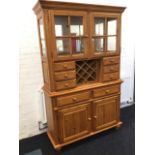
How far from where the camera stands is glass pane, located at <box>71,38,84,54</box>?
5.74 ft

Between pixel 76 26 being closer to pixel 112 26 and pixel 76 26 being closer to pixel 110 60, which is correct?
pixel 112 26

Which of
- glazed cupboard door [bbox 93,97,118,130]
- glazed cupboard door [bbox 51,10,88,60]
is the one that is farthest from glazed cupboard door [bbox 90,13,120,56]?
glazed cupboard door [bbox 93,97,118,130]

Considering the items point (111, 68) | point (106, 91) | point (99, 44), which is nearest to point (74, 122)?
point (106, 91)

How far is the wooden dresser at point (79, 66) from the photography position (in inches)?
64.3

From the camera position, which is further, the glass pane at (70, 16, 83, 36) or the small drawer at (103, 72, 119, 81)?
the small drawer at (103, 72, 119, 81)

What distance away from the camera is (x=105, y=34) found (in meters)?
1.90

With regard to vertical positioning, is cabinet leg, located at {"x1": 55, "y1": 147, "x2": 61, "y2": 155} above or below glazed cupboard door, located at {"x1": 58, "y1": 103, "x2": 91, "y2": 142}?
below

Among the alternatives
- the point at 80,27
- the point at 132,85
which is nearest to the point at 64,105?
the point at 80,27

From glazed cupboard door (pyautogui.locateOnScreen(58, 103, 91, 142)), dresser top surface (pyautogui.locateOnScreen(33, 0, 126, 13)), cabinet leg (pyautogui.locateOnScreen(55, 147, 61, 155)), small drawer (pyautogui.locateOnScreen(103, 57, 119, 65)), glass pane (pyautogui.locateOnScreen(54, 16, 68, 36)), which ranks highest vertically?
dresser top surface (pyautogui.locateOnScreen(33, 0, 126, 13))

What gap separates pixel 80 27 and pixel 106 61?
0.55 meters

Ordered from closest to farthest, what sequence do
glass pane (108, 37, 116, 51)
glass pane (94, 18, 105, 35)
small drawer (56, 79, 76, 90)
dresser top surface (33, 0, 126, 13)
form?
dresser top surface (33, 0, 126, 13) → small drawer (56, 79, 76, 90) → glass pane (94, 18, 105, 35) → glass pane (108, 37, 116, 51)

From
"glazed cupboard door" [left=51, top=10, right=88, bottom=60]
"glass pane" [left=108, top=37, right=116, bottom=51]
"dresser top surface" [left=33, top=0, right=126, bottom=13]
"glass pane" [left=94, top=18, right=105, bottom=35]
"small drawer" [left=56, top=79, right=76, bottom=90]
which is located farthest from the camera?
"glass pane" [left=108, top=37, right=116, bottom=51]

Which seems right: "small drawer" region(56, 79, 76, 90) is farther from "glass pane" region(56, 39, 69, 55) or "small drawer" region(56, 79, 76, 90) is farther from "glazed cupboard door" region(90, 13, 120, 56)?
"glazed cupboard door" region(90, 13, 120, 56)

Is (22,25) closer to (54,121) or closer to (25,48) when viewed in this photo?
(25,48)
